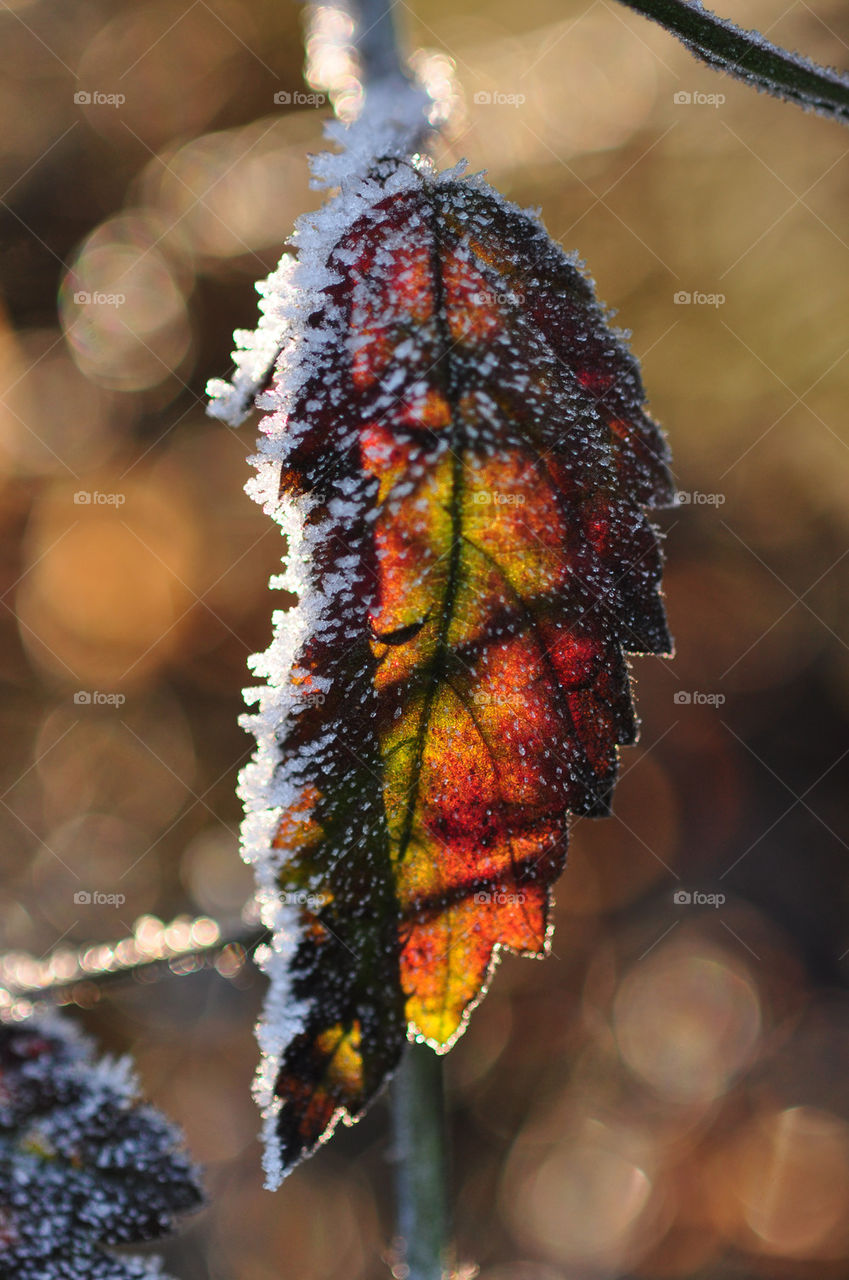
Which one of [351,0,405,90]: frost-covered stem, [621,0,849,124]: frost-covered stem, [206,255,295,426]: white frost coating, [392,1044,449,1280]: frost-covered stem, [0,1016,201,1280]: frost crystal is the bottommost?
[392,1044,449,1280]: frost-covered stem

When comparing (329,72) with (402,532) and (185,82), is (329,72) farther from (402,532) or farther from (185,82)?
(185,82)

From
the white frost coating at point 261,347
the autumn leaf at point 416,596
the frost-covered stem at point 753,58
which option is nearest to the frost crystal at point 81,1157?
the autumn leaf at point 416,596

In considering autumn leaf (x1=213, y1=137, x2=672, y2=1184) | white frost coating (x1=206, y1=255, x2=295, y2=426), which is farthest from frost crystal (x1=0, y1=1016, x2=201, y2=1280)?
white frost coating (x1=206, y1=255, x2=295, y2=426)

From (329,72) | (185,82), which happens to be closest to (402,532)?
(329,72)

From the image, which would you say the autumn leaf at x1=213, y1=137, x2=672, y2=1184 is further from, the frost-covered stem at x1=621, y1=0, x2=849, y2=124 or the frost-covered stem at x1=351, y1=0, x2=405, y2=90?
the frost-covered stem at x1=351, y1=0, x2=405, y2=90

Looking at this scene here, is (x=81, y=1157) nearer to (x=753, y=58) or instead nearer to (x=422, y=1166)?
(x=422, y=1166)

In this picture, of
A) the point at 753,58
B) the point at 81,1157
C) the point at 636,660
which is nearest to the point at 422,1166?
the point at 81,1157
